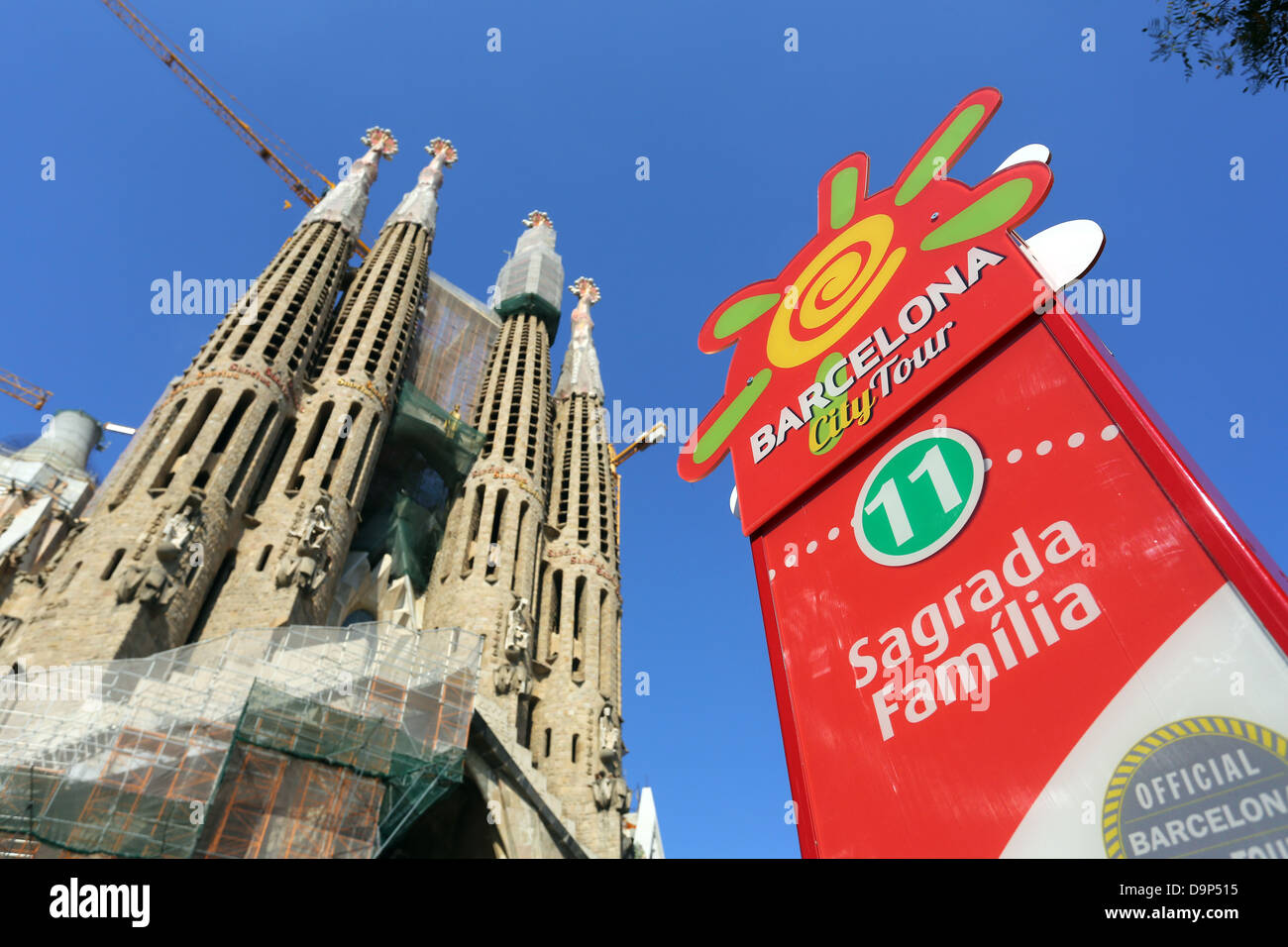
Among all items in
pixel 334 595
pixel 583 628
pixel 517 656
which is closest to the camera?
pixel 334 595

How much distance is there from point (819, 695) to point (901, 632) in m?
0.79

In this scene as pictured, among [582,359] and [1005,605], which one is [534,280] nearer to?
[582,359]

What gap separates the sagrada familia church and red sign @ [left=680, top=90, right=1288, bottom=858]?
15492 mm

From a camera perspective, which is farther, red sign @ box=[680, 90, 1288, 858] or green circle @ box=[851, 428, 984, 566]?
green circle @ box=[851, 428, 984, 566]

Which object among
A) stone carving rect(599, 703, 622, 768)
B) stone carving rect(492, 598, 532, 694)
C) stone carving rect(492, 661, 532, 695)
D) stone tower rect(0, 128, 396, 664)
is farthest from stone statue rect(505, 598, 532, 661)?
stone tower rect(0, 128, 396, 664)

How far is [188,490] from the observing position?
25906mm

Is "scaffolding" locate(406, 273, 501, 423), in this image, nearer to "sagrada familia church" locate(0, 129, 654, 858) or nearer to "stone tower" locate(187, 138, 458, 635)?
"sagrada familia church" locate(0, 129, 654, 858)

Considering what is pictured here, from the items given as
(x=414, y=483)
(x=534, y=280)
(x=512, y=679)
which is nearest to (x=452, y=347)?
(x=534, y=280)

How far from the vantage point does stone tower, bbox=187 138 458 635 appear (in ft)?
87.9

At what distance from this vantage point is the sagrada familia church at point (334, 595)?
57.1ft

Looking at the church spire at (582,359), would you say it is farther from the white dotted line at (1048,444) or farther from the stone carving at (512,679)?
the white dotted line at (1048,444)

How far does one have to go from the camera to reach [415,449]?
42.6 meters

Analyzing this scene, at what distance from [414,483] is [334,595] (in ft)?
38.6
